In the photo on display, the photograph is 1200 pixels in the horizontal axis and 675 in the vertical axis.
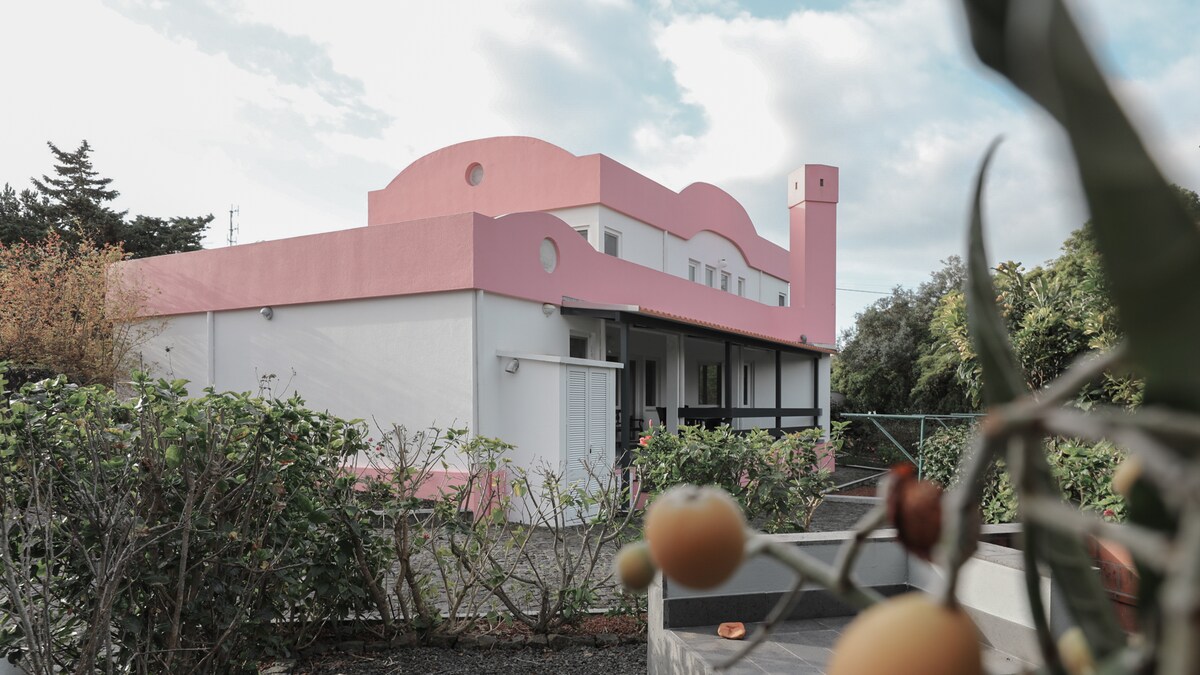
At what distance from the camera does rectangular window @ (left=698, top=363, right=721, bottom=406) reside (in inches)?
906

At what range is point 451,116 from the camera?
15531mm

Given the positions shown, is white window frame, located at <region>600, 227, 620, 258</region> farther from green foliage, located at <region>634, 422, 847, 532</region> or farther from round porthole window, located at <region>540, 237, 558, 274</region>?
green foliage, located at <region>634, 422, 847, 532</region>

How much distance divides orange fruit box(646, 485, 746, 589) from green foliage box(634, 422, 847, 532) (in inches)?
247

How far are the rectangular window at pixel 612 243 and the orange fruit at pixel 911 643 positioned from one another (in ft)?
52.6

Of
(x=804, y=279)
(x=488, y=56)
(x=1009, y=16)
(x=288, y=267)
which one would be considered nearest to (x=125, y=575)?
(x=1009, y=16)

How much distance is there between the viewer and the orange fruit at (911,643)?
0.20 metres

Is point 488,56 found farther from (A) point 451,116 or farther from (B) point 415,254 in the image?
(A) point 451,116

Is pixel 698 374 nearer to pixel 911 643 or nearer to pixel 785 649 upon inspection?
pixel 785 649

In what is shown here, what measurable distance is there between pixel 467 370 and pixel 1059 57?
11084 millimetres

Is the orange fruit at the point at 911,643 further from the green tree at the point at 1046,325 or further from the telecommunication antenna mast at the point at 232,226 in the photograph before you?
the telecommunication antenna mast at the point at 232,226

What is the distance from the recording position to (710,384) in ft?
77.6

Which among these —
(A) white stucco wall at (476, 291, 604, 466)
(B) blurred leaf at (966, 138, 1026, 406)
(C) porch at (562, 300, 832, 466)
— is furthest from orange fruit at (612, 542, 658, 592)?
(A) white stucco wall at (476, 291, 604, 466)

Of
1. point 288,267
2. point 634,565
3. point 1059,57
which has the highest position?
point 288,267

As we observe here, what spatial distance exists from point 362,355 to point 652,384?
8.96 meters
